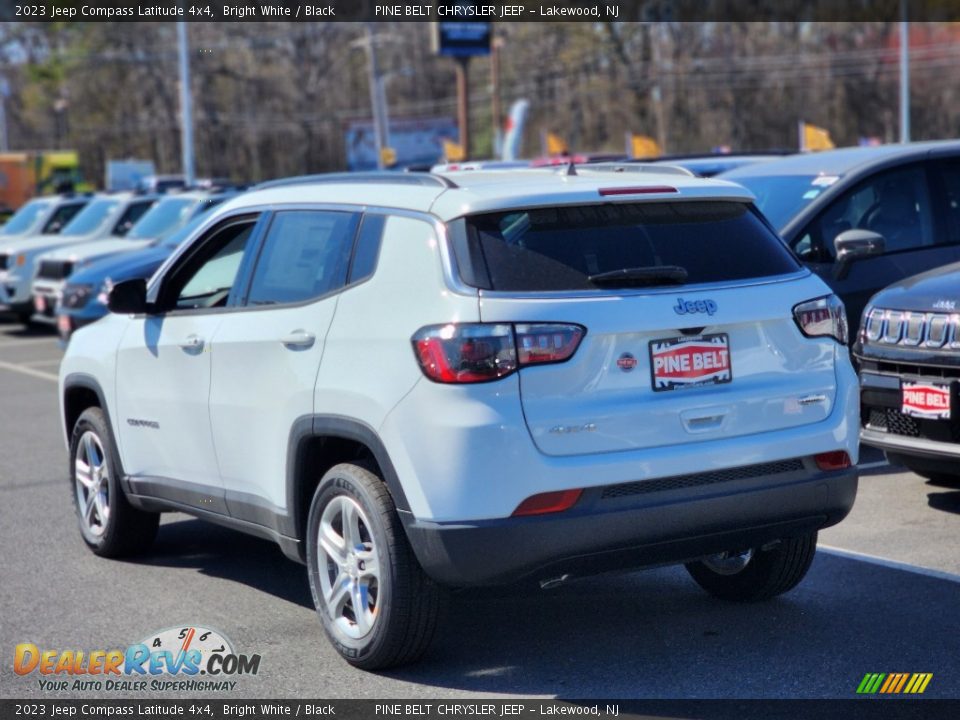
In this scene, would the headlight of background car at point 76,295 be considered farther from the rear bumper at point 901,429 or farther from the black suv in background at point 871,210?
the rear bumper at point 901,429

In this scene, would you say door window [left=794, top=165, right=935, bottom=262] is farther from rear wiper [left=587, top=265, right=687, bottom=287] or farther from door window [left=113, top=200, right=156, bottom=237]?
door window [left=113, top=200, right=156, bottom=237]

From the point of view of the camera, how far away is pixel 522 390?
14.6ft

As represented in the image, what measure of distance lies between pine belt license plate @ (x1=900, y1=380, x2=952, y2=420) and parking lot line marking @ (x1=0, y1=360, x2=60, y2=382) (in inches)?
400

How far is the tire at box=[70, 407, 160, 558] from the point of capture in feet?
22.0

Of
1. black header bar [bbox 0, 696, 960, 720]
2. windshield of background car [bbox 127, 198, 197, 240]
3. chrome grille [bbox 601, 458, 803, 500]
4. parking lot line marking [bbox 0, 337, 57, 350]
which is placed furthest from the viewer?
parking lot line marking [bbox 0, 337, 57, 350]

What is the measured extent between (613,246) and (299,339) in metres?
1.26

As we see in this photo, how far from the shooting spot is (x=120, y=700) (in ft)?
15.8

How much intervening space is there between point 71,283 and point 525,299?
38.7 feet

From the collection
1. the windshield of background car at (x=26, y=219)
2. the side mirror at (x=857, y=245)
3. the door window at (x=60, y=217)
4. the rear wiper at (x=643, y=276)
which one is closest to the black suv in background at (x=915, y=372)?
the side mirror at (x=857, y=245)

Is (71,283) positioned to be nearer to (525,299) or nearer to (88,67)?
(525,299)

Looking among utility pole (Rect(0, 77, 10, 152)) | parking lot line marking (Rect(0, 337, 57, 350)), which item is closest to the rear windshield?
parking lot line marking (Rect(0, 337, 57, 350))

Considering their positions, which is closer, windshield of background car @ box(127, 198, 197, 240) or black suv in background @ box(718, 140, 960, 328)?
black suv in background @ box(718, 140, 960, 328)

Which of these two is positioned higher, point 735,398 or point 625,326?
point 625,326

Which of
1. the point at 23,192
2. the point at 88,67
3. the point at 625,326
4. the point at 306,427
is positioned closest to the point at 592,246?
the point at 625,326
